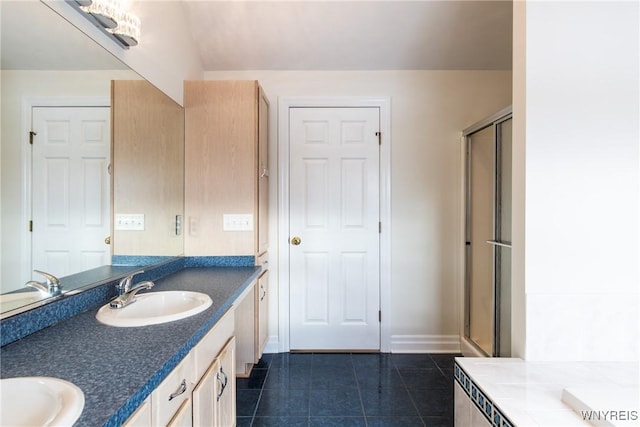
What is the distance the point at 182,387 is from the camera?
91 cm

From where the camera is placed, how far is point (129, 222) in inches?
58.1

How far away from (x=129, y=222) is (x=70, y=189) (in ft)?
1.27

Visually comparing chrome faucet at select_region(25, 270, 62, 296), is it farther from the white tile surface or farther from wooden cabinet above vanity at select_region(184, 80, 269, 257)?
the white tile surface

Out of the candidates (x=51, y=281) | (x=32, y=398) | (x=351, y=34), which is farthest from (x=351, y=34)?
(x=32, y=398)

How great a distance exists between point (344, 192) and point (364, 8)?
1.29 metres

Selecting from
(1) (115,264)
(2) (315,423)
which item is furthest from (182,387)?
(2) (315,423)

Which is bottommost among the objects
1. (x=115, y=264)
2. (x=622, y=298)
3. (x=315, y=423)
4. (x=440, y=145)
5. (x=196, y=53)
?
(x=315, y=423)

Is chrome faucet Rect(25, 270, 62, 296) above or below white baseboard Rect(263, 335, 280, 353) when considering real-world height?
above

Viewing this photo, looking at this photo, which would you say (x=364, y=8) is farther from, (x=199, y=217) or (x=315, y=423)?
(x=315, y=423)

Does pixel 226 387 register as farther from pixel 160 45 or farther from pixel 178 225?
pixel 160 45

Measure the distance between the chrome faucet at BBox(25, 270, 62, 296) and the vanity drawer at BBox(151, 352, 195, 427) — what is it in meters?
0.52

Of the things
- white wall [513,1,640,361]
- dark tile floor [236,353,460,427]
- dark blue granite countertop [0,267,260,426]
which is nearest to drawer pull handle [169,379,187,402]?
dark blue granite countertop [0,267,260,426]

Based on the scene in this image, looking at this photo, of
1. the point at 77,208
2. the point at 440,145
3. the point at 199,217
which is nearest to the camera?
the point at 77,208

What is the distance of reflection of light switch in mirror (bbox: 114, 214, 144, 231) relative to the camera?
1.39 metres
